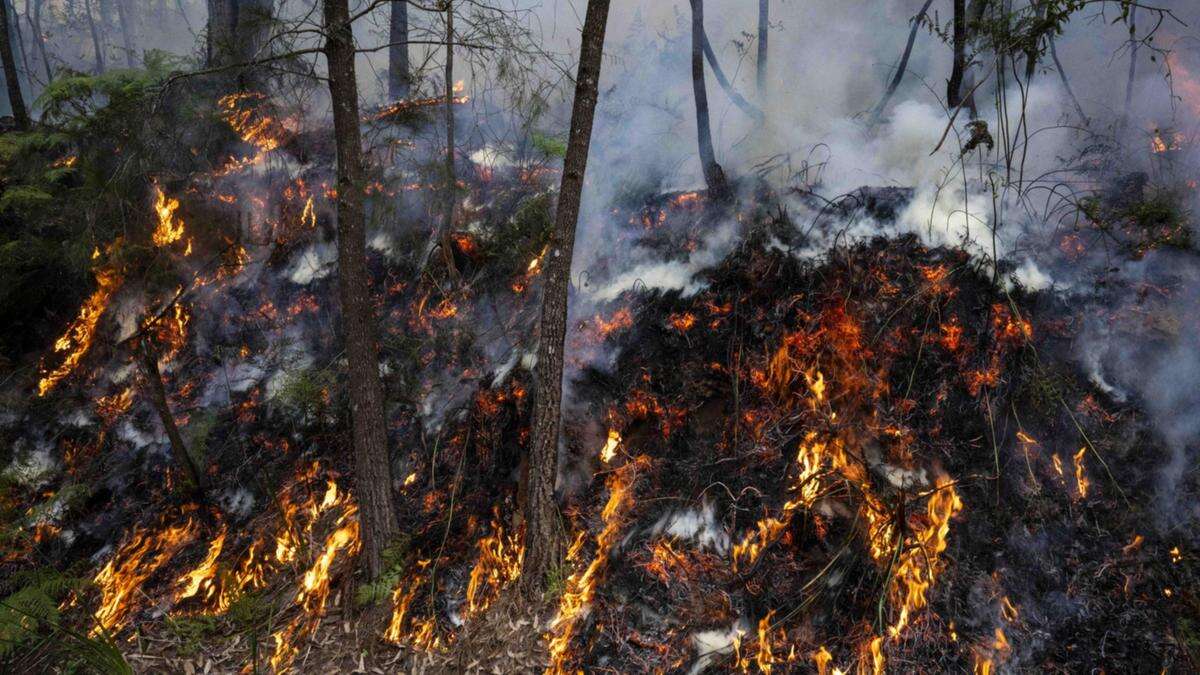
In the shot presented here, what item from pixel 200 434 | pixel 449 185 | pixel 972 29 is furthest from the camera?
pixel 449 185

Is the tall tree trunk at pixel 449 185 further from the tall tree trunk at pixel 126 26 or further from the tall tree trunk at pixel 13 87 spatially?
the tall tree trunk at pixel 126 26

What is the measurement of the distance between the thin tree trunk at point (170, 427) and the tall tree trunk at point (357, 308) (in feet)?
8.84

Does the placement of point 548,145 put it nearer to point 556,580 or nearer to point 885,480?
point 556,580

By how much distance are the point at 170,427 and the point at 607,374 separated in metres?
4.93

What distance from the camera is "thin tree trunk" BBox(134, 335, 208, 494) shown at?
21.0 ft

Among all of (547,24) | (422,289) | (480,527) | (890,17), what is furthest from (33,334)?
(890,17)

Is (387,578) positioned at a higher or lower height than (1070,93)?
lower

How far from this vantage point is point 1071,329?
4.98m

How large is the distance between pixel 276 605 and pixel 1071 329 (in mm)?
7515

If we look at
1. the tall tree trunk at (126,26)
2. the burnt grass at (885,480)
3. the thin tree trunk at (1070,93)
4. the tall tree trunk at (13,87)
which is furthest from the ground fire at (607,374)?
the tall tree trunk at (126,26)

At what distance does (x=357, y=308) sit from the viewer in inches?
200

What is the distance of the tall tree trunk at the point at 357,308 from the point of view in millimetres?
4789

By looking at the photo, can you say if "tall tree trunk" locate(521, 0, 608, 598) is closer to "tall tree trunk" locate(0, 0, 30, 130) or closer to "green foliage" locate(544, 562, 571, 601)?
"green foliage" locate(544, 562, 571, 601)

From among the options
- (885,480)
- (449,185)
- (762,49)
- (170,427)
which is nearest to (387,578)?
(170,427)
